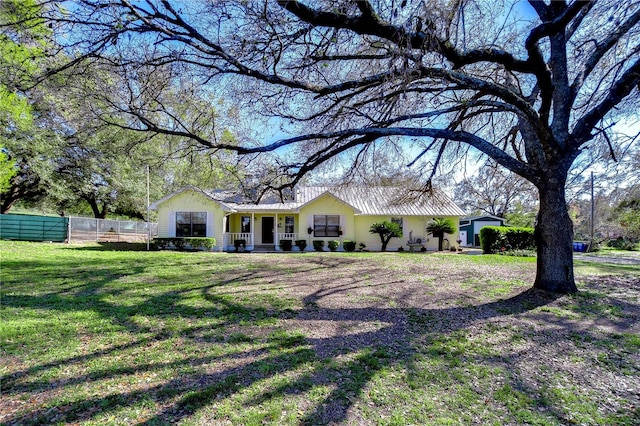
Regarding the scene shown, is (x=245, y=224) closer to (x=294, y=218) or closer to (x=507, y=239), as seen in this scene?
(x=294, y=218)

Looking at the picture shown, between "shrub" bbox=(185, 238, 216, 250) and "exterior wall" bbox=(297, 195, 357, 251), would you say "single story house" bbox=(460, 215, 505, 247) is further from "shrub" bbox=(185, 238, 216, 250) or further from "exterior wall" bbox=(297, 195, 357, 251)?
"shrub" bbox=(185, 238, 216, 250)

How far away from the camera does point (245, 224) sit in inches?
867

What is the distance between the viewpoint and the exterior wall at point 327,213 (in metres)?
20.1

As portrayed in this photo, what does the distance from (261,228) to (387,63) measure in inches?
685

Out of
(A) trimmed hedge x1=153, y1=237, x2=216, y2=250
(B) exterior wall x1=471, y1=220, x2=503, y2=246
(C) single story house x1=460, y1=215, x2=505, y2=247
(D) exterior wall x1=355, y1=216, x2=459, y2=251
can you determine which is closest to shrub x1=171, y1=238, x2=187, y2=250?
(A) trimmed hedge x1=153, y1=237, x2=216, y2=250

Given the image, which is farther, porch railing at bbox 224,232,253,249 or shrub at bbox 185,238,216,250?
porch railing at bbox 224,232,253,249

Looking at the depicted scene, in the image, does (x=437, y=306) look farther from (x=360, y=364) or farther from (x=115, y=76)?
(x=115, y=76)

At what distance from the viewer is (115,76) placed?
20.9 feet

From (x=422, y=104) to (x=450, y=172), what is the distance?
11.1 feet

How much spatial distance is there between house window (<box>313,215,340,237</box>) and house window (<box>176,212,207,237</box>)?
22.6 feet

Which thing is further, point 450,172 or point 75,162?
point 75,162

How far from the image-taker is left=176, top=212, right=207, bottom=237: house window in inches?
755

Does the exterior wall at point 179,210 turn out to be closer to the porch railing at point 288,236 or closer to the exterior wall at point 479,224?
the porch railing at point 288,236

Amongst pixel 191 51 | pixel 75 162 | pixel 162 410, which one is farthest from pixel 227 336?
pixel 75 162
